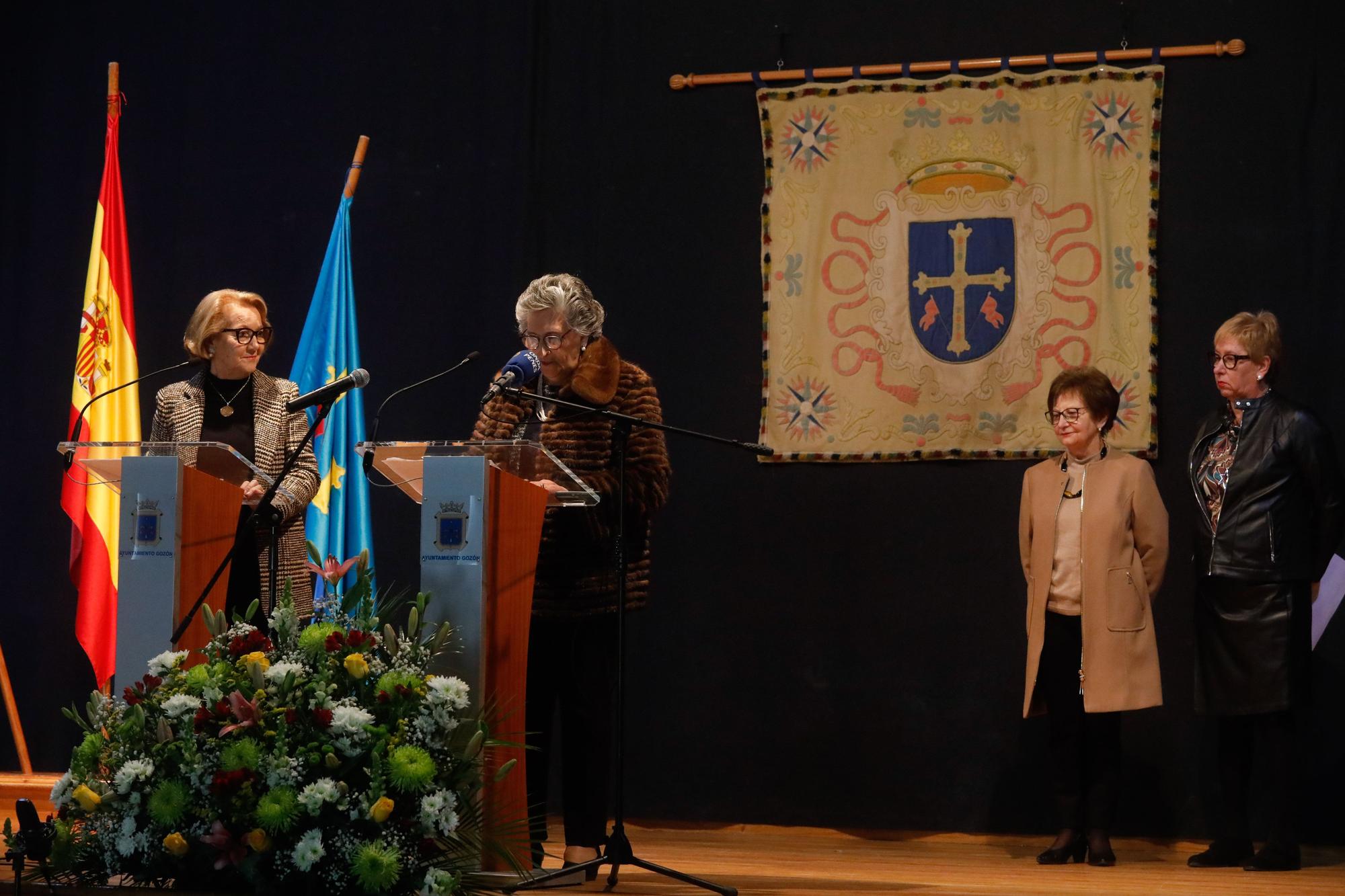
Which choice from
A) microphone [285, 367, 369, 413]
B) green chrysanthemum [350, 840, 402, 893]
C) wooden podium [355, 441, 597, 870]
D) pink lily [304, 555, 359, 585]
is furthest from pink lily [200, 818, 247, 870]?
pink lily [304, 555, 359, 585]

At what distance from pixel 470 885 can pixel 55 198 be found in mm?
4161

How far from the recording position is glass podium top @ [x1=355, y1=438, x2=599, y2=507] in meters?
3.24

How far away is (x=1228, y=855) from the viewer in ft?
14.8

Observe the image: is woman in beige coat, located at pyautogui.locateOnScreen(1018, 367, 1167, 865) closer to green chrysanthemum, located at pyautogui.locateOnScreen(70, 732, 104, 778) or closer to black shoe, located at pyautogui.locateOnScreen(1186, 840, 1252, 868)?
black shoe, located at pyautogui.locateOnScreen(1186, 840, 1252, 868)

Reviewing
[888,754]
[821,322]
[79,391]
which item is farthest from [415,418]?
[888,754]

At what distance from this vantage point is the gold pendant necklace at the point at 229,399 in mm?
4090

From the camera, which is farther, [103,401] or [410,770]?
[103,401]

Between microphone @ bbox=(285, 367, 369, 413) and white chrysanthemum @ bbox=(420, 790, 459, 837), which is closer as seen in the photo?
white chrysanthemum @ bbox=(420, 790, 459, 837)

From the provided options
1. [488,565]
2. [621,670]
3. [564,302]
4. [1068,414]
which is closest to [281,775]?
[488,565]

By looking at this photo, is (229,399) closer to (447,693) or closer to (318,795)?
(447,693)

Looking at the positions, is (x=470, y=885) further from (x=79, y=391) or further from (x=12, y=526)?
(x=12, y=526)

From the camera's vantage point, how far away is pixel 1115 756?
453cm

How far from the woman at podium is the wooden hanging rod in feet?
6.59

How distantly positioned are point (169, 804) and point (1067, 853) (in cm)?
289
